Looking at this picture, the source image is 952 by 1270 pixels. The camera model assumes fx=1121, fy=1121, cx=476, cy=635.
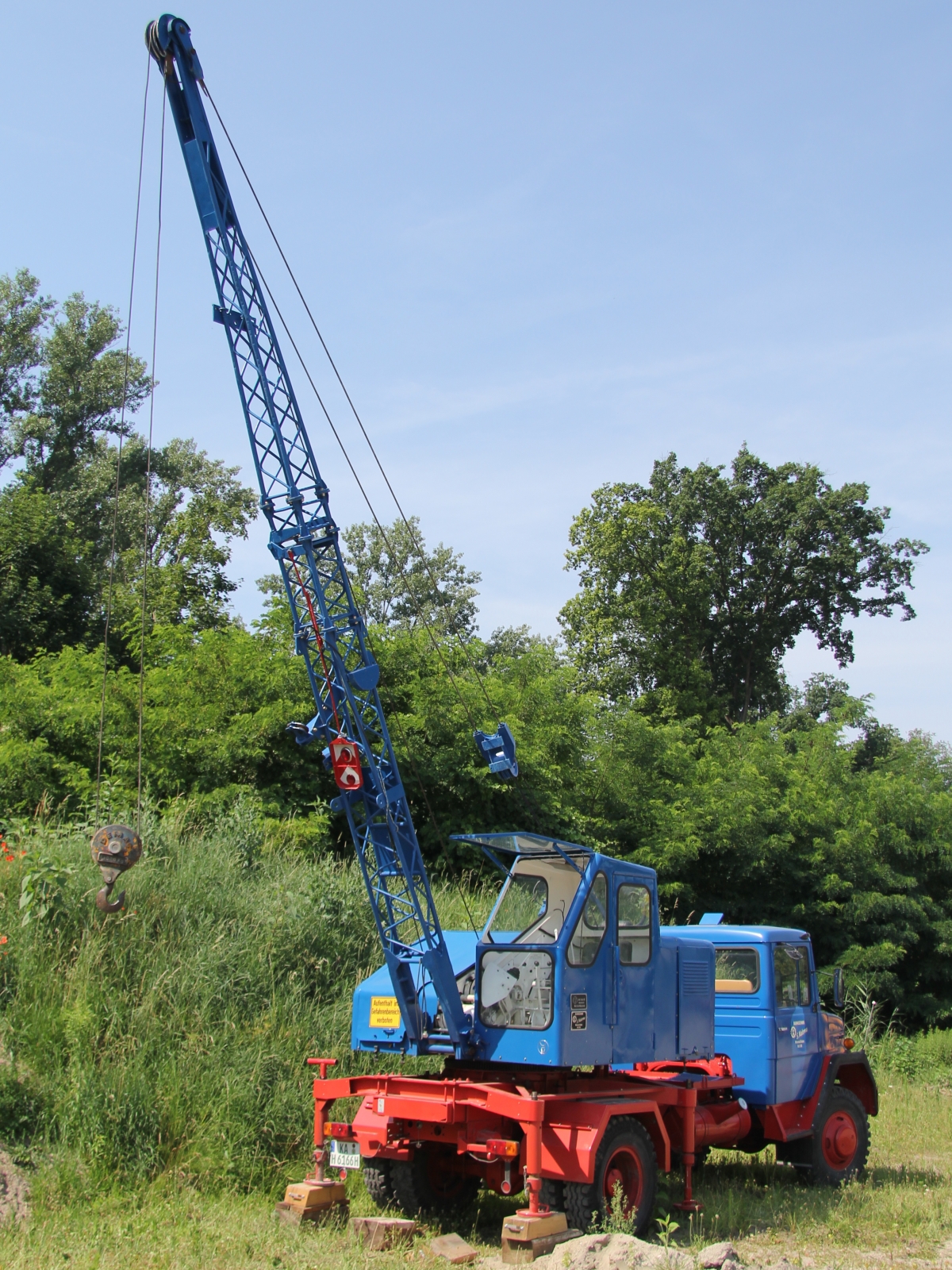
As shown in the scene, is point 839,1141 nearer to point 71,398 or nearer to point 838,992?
point 838,992

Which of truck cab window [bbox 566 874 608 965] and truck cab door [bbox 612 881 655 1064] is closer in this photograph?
truck cab window [bbox 566 874 608 965]

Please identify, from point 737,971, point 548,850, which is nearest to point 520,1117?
point 548,850

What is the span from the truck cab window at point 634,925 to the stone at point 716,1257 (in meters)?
2.27

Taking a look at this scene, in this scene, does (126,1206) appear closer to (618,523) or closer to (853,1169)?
(853,1169)

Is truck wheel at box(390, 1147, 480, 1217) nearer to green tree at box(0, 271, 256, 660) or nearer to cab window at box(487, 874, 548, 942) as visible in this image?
cab window at box(487, 874, 548, 942)

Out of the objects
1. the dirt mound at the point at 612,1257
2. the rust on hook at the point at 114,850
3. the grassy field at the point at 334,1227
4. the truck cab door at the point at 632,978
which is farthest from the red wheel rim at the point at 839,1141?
the rust on hook at the point at 114,850

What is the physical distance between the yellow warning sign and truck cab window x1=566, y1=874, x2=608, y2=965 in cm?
181

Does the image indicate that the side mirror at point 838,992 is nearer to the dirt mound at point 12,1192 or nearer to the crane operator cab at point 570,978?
the crane operator cab at point 570,978

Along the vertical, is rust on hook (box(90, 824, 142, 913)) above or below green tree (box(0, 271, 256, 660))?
below

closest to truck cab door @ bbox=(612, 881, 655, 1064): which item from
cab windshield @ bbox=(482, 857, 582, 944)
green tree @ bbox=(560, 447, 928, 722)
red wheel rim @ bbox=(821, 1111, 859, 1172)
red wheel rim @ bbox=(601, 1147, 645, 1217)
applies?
cab windshield @ bbox=(482, 857, 582, 944)

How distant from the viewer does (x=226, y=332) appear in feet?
38.1

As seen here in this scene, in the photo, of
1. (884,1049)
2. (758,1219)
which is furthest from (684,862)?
(758,1219)

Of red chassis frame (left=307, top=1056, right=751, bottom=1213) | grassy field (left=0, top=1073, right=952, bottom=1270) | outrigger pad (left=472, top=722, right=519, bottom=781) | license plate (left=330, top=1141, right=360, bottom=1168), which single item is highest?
outrigger pad (left=472, top=722, right=519, bottom=781)

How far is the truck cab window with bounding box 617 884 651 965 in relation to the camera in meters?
9.08
